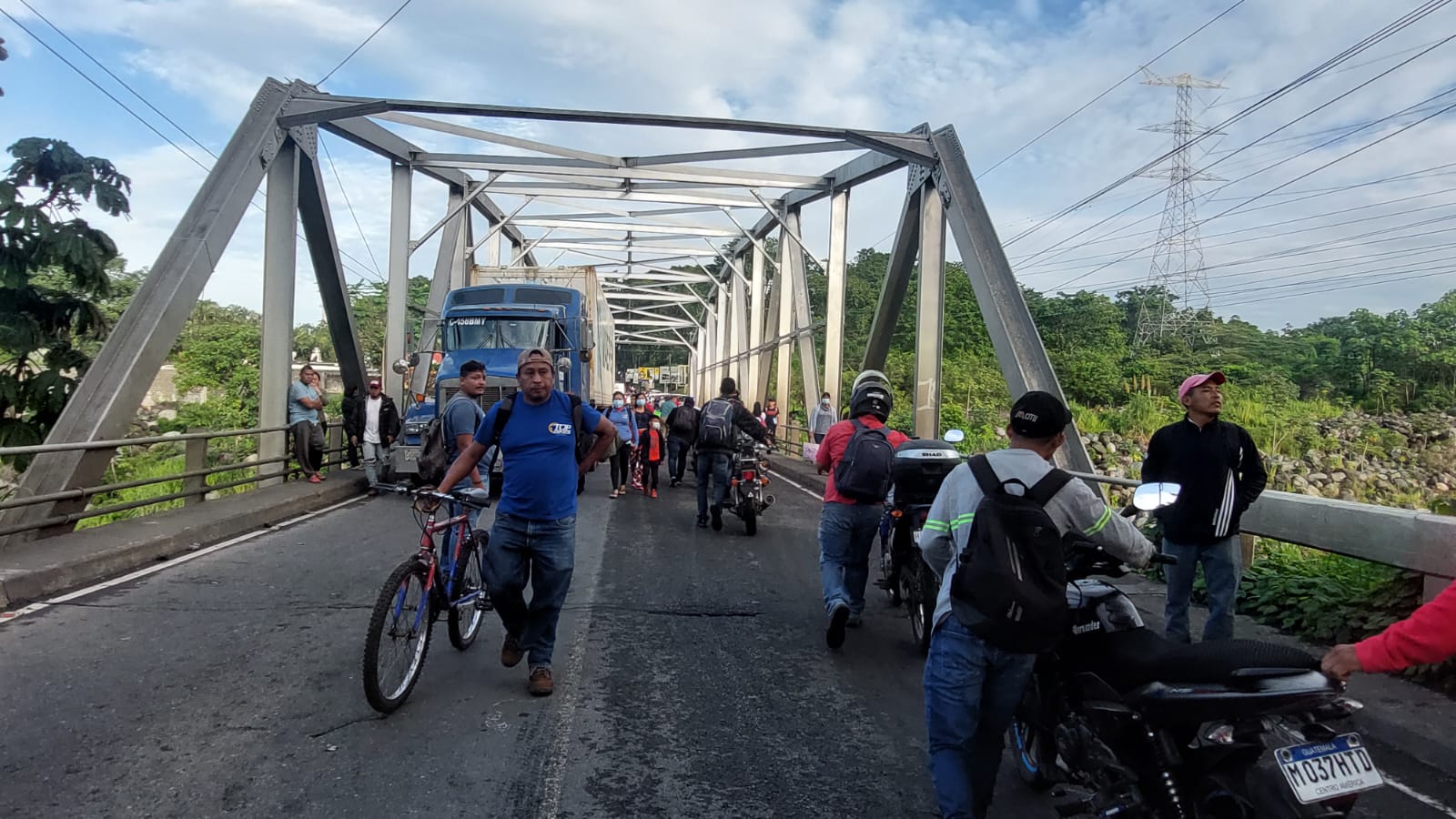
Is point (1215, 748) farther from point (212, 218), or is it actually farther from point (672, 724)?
point (212, 218)

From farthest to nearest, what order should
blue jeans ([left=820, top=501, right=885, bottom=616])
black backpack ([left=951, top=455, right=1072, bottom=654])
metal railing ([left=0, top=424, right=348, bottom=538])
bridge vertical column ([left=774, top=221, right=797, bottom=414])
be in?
bridge vertical column ([left=774, top=221, right=797, bottom=414]) → metal railing ([left=0, top=424, right=348, bottom=538]) → blue jeans ([left=820, top=501, right=885, bottom=616]) → black backpack ([left=951, top=455, right=1072, bottom=654])

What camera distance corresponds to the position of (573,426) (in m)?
5.09

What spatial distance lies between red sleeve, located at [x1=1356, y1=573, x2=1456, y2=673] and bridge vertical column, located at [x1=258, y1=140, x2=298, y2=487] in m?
13.1

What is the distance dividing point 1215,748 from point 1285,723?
0.20 m

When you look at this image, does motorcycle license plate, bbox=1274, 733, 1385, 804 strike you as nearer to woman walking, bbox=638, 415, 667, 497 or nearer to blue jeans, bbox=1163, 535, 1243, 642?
blue jeans, bbox=1163, 535, 1243, 642

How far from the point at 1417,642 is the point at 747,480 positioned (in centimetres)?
880

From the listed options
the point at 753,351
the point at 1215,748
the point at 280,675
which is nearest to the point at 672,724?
the point at 280,675

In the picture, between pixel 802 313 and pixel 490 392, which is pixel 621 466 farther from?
pixel 802 313

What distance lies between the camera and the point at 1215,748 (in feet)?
8.70

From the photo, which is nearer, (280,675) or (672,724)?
Answer: (672,724)

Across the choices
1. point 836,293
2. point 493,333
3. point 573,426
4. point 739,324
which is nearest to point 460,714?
point 573,426

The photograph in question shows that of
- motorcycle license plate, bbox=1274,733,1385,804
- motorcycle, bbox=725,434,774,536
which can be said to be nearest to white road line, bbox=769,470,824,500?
motorcycle, bbox=725,434,774,536

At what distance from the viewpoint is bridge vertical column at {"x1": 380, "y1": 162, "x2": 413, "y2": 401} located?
17.6m

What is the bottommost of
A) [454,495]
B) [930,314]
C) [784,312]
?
[454,495]
